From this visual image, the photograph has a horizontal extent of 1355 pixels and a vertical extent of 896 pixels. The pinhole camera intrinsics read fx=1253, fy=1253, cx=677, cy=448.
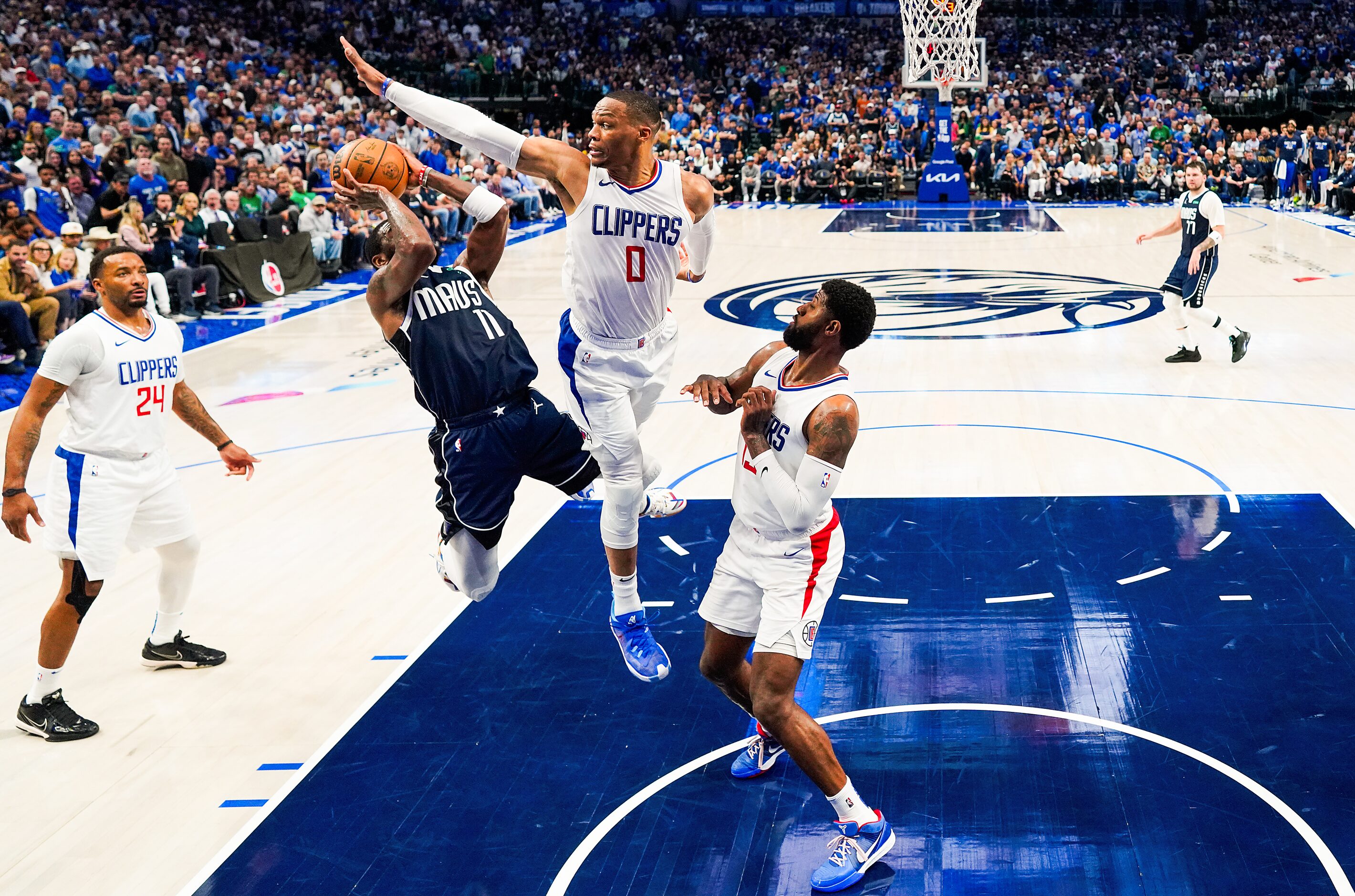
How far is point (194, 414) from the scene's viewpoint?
5.16 m

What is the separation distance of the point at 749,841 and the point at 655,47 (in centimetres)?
3279

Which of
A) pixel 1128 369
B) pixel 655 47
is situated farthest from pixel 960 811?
pixel 655 47

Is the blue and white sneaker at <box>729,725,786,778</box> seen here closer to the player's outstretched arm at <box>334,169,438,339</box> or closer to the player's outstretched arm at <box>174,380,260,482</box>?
the player's outstretched arm at <box>334,169,438,339</box>

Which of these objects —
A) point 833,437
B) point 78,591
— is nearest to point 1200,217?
point 833,437

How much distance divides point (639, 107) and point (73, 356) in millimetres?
2325

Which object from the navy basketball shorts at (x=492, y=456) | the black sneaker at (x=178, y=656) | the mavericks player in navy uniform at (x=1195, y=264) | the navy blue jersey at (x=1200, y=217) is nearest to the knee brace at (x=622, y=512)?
the navy basketball shorts at (x=492, y=456)

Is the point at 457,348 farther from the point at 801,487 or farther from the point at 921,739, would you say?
the point at 921,739

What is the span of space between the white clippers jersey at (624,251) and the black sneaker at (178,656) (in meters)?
2.22

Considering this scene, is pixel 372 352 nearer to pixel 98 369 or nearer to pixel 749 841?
pixel 98 369

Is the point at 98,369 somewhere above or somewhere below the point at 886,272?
above

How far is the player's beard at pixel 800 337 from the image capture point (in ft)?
12.6

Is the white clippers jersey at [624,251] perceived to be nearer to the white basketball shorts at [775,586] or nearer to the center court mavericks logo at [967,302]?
the white basketball shorts at [775,586]

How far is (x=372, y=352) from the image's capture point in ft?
39.6

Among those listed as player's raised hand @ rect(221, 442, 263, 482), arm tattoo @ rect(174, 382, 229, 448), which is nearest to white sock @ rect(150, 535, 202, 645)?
player's raised hand @ rect(221, 442, 263, 482)
